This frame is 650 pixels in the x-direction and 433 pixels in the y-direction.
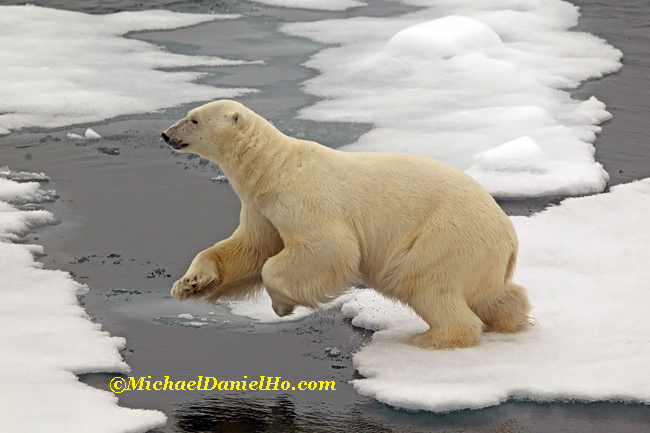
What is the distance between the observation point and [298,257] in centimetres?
464

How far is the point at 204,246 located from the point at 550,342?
238 cm

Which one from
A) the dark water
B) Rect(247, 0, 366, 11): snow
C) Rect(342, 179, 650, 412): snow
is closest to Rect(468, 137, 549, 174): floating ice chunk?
the dark water

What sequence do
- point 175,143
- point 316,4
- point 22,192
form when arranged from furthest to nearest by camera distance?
1. point 316,4
2. point 22,192
3. point 175,143

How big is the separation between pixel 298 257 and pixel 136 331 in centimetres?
99

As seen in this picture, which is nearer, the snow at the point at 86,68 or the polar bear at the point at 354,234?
the polar bear at the point at 354,234

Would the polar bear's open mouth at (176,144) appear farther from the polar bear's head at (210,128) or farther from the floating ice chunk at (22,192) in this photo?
the floating ice chunk at (22,192)

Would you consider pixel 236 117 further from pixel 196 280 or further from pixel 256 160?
pixel 196 280

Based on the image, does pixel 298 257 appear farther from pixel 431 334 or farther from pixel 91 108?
pixel 91 108

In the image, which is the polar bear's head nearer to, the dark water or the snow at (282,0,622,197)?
the dark water

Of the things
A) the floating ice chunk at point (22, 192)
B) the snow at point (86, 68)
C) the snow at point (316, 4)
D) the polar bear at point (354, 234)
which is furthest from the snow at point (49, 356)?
the snow at point (316, 4)

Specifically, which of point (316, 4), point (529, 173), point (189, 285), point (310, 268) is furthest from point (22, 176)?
point (316, 4)

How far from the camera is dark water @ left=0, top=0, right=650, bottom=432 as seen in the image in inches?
164

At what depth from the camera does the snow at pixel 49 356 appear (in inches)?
153

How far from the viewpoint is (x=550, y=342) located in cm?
484
